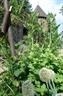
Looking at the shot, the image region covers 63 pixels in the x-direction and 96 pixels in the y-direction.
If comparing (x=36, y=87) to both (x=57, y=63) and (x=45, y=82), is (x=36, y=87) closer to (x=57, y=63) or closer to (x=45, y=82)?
(x=45, y=82)

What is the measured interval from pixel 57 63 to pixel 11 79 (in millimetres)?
452

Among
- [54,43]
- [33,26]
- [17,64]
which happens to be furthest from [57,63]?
[33,26]

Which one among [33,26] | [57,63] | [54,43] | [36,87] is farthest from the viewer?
[33,26]

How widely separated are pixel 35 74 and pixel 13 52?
0.29 metres

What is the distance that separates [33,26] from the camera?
176 inches

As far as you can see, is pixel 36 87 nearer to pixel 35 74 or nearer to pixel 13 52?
pixel 35 74

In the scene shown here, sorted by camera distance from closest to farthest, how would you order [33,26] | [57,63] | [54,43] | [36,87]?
[36,87], [57,63], [54,43], [33,26]

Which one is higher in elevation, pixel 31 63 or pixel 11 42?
pixel 11 42

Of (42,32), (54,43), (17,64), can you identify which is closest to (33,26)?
(42,32)

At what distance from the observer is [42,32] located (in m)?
4.64

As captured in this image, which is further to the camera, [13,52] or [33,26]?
[33,26]

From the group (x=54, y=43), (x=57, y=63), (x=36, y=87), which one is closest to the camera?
(x=36, y=87)

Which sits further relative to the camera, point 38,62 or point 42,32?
point 42,32

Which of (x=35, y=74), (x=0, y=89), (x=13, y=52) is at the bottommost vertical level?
(x=0, y=89)
